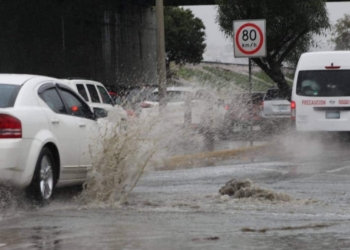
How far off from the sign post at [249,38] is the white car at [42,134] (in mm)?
10694

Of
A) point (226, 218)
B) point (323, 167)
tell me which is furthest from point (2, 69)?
point (226, 218)

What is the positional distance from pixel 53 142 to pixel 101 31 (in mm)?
33022

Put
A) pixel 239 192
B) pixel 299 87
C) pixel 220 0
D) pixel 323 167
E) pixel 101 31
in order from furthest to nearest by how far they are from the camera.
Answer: pixel 101 31
pixel 220 0
pixel 299 87
pixel 323 167
pixel 239 192

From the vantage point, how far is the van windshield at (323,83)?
21.8 meters

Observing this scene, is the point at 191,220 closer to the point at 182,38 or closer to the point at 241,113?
the point at 241,113

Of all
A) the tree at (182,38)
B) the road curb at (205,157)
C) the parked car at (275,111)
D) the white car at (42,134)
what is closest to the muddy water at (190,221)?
the white car at (42,134)

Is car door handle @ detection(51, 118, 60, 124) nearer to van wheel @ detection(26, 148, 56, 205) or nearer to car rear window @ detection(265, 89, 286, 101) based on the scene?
van wheel @ detection(26, 148, 56, 205)

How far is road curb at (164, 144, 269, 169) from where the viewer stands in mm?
17438

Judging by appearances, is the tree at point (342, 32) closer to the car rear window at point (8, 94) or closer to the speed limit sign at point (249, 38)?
the speed limit sign at point (249, 38)

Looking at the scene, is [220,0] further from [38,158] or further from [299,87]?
[38,158]

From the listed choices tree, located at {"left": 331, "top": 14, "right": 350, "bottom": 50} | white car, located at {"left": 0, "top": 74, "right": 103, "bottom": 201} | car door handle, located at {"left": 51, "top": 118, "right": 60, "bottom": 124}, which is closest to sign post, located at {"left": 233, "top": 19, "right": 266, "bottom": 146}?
white car, located at {"left": 0, "top": 74, "right": 103, "bottom": 201}

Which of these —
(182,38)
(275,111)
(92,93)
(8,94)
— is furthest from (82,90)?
(182,38)

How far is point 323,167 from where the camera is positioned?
16.0m

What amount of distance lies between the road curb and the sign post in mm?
2603
